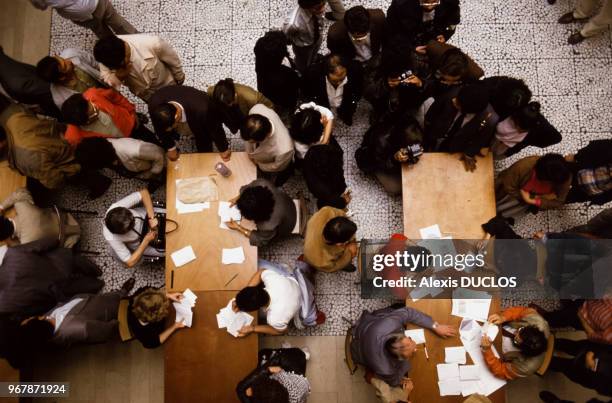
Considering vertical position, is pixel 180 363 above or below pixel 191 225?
below

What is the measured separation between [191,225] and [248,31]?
8.51 feet

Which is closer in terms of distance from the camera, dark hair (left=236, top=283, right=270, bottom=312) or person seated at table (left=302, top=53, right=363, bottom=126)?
dark hair (left=236, top=283, right=270, bottom=312)

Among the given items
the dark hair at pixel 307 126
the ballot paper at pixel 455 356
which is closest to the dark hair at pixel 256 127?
the dark hair at pixel 307 126

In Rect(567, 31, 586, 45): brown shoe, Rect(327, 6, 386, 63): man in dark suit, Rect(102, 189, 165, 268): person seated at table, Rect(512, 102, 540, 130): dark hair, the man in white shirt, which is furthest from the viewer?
Rect(567, 31, 586, 45): brown shoe

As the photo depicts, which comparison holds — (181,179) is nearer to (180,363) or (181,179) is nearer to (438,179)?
(180,363)

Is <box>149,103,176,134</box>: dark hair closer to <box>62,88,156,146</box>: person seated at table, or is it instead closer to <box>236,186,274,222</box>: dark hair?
<box>62,88,156,146</box>: person seated at table

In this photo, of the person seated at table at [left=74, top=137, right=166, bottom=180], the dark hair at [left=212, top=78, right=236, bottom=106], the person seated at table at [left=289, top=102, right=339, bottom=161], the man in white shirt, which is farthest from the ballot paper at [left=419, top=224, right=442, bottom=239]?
the man in white shirt

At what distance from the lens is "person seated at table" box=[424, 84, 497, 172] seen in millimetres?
3785

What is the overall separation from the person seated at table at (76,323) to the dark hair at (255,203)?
177 cm

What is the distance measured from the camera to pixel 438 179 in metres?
4.14

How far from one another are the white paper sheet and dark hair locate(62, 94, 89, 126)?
12.0ft

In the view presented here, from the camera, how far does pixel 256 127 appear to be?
3.70 meters

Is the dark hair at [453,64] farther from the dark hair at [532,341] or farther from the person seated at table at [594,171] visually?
the dark hair at [532,341]

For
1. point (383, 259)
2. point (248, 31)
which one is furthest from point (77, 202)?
point (383, 259)
